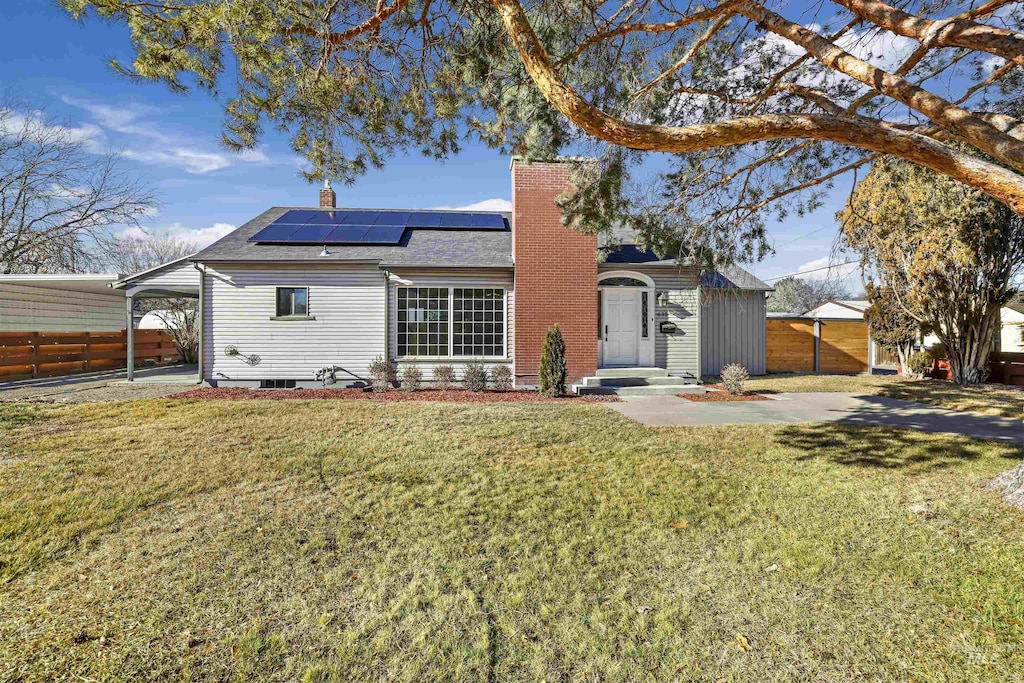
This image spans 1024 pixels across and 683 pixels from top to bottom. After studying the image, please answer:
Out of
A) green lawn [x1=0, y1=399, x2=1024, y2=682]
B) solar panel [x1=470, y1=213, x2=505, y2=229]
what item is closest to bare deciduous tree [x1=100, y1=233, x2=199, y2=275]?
solar panel [x1=470, y1=213, x2=505, y2=229]

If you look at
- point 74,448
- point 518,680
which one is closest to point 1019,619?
point 518,680

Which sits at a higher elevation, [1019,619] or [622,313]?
A: [622,313]

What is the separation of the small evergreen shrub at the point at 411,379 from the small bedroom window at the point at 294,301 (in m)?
3.32

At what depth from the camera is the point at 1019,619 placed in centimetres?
268

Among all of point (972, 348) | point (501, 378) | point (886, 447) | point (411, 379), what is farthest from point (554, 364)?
point (972, 348)

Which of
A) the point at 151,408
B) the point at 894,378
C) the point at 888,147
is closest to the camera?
the point at 888,147

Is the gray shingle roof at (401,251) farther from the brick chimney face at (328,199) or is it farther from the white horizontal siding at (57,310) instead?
the white horizontal siding at (57,310)

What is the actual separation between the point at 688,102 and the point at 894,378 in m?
12.4

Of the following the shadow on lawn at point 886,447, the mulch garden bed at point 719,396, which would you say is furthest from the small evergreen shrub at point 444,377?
the shadow on lawn at point 886,447

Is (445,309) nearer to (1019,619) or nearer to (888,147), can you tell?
(888,147)

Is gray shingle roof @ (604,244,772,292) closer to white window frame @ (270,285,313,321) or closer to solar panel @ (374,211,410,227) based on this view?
solar panel @ (374,211,410,227)

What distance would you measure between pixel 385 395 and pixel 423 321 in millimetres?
2390

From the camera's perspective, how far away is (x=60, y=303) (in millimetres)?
14984

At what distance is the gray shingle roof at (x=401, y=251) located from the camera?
469 inches
